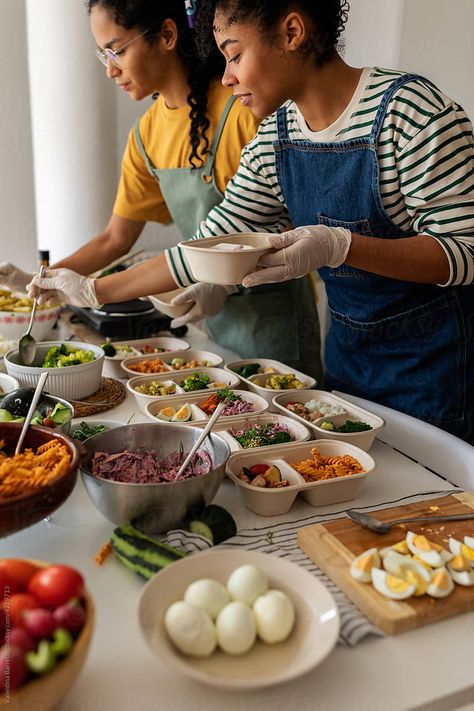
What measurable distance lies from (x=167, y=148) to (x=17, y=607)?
1.94 metres

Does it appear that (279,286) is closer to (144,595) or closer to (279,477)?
(279,477)

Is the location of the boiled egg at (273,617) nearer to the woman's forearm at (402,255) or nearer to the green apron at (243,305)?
the woman's forearm at (402,255)

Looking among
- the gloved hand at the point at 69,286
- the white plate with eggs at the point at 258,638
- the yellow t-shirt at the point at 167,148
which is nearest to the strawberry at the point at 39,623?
the white plate with eggs at the point at 258,638

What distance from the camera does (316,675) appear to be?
2.97 feet

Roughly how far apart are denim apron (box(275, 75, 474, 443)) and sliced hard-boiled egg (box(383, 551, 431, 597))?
37.8 inches

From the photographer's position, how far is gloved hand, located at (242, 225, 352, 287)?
1.56 metres

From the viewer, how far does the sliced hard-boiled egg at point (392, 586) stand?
3.25ft

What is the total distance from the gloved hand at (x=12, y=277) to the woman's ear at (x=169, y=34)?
92cm

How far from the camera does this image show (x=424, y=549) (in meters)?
1.08

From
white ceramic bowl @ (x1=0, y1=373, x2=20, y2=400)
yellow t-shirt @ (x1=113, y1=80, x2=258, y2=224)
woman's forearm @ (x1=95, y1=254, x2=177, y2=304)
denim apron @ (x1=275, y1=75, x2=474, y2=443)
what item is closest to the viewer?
white ceramic bowl @ (x1=0, y1=373, x2=20, y2=400)

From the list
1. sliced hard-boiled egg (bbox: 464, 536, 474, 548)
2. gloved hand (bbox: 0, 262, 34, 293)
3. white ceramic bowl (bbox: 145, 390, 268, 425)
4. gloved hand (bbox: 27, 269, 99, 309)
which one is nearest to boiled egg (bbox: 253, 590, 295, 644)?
sliced hard-boiled egg (bbox: 464, 536, 474, 548)

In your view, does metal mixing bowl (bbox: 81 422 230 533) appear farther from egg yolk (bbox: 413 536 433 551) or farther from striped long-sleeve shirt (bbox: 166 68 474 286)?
striped long-sleeve shirt (bbox: 166 68 474 286)

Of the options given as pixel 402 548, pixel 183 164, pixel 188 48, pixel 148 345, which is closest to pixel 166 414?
pixel 148 345

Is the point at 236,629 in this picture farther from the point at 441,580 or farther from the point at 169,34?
the point at 169,34
